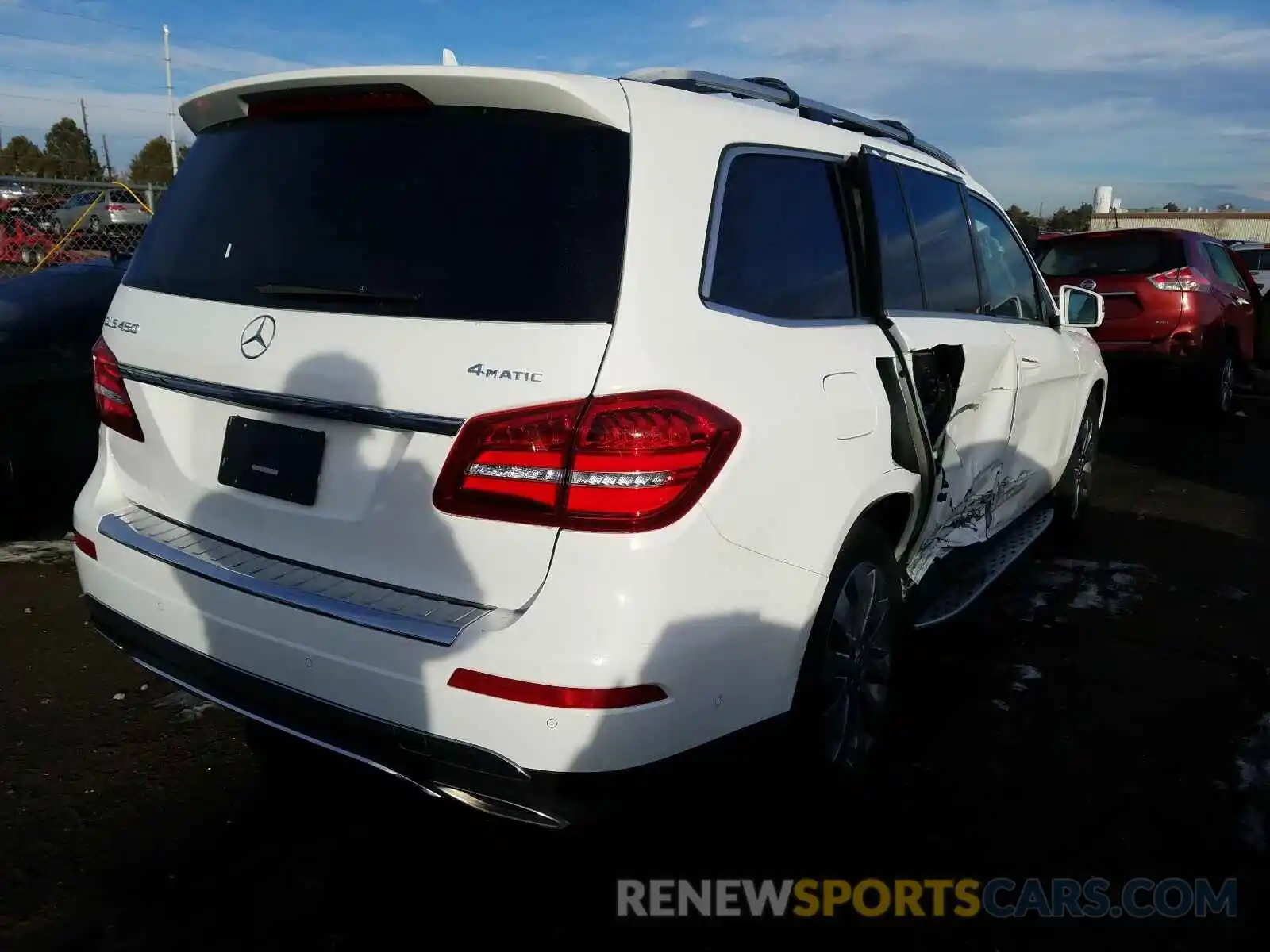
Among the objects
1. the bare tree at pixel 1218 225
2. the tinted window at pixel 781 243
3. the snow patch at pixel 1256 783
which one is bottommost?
the snow patch at pixel 1256 783

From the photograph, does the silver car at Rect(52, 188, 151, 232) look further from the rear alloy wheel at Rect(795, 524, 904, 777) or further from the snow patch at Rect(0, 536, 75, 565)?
the rear alloy wheel at Rect(795, 524, 904, 777)

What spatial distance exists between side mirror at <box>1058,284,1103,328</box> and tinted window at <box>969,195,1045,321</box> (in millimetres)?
379

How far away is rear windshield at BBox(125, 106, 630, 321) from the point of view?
7.02 feet

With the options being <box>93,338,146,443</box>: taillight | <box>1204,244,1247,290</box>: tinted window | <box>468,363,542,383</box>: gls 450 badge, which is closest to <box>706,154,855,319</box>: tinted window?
<box>468,363,542,383</box>: gls 450 badge

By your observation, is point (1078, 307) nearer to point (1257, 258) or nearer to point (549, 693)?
point (549, 693)

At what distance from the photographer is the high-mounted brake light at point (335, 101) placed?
2371 mm

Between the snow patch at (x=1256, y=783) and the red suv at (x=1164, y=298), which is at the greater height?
the red suv at (x=1164, y=298)

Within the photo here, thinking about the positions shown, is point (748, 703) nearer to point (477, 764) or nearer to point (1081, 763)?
point (477, 764)

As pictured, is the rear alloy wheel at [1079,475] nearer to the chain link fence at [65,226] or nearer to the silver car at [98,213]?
the chain link fence at [65,226]

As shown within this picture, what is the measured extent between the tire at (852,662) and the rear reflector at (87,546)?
185cm

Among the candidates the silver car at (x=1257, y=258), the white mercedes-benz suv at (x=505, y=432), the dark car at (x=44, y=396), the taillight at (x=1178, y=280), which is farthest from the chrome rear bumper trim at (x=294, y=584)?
the silver car at (x=1257, y=258)

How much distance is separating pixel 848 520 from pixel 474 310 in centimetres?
106

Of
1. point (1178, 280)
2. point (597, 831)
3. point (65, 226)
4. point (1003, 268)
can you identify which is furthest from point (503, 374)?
point (65, 226)

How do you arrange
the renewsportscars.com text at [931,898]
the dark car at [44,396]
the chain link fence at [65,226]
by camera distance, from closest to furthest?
the renewsportscars.com text at [931,898] → the dark car at [44,396] → the chain link fence at [65,226]
